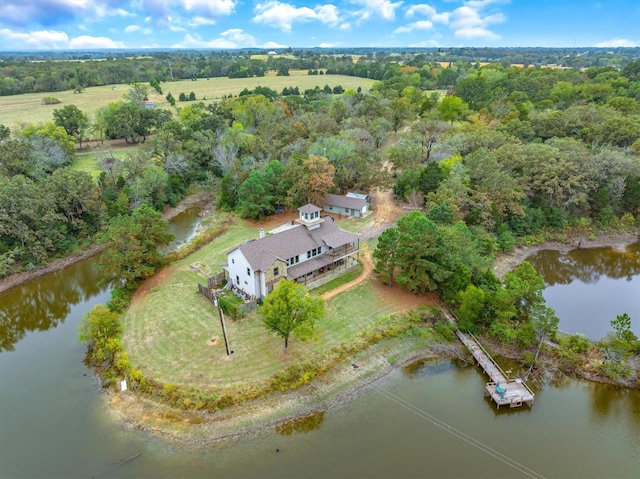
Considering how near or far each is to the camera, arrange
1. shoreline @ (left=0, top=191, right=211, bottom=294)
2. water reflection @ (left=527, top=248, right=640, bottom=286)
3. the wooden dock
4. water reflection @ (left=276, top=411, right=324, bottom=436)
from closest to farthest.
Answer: water reflection @ (left=276, top=411, right=324, bottom=436)
the wooden dock
shoreline @ (left=0, top=191, right=211, bottom=294)
water reflection @ (left=527, top=248, right=640, bottom=286)

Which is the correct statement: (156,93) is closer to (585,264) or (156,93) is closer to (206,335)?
(206,335)

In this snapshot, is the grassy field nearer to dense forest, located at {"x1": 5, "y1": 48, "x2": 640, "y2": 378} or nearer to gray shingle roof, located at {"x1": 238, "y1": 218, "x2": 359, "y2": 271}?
dense forest, located at {"x1": 5, "y1": 48, "x2": 640, "y2": 378}

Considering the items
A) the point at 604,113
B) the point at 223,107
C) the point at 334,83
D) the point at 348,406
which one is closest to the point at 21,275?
the point at 348,406

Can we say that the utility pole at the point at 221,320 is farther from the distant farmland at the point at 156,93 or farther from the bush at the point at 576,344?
the distant farmland at the point at 156,93

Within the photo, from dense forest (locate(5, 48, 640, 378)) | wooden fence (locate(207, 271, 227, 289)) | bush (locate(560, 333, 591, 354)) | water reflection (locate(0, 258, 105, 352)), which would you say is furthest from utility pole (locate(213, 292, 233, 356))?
bush (locate(560, 333, 591, 354))

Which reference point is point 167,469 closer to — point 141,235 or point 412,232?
point 141,235

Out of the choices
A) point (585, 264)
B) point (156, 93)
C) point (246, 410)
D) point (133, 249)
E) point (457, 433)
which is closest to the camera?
point (457, 433)

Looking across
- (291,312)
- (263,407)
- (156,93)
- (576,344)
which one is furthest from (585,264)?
(156,93)
